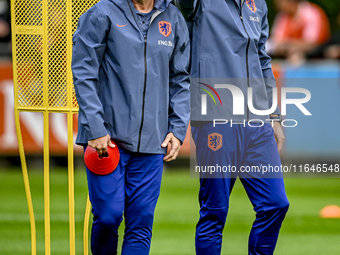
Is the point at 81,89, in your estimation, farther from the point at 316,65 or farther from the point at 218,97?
the point at 316,65

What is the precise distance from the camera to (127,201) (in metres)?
2.92

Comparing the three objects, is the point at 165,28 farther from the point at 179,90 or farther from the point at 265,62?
the point at 265,62

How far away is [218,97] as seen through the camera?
3293 mm

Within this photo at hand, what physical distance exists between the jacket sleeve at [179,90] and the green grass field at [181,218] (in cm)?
98

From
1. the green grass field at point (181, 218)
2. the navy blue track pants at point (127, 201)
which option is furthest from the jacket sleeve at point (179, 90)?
the green grass field at point (181, 218)

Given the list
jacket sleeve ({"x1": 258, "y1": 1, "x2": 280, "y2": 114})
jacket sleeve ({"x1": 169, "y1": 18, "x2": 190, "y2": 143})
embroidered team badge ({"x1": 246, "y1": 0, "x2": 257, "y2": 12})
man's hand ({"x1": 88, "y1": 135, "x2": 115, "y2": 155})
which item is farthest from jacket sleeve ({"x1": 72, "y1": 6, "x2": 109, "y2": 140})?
jacket sleeve ({"x1": 258, "y1": 1, "x2": 280, "y2": 114})

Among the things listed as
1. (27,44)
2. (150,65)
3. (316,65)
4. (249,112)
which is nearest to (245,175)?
(249,112)

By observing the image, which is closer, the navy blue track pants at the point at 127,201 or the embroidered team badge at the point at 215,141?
the navy blue track pants at the point at 127,201

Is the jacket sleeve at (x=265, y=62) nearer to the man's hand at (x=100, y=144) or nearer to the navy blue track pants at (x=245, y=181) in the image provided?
the navy blue track pants at (x=245, y=181)

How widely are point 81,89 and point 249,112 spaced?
3.45 ft

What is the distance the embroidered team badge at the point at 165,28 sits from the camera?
2.90 m

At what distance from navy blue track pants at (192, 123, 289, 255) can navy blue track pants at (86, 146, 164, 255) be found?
0.40 m

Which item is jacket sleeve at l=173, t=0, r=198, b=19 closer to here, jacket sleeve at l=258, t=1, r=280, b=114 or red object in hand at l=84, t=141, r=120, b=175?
jacket sleeve at l=258, t=1, r=280, b=114

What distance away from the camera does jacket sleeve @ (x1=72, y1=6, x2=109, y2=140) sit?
2719 mm
